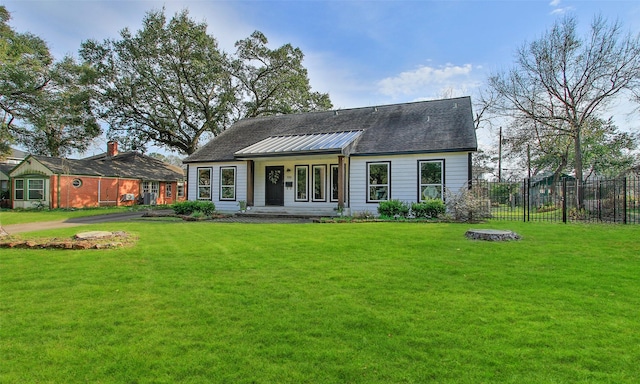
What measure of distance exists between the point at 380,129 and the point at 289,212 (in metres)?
6.24

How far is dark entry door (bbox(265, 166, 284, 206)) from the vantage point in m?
17.1

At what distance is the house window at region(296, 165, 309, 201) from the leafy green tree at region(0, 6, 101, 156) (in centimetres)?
2015

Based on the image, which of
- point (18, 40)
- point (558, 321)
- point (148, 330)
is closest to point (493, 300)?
point (558, 321)

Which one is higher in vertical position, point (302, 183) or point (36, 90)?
point (36, 90)

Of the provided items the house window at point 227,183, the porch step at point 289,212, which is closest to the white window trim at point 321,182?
the porch step at point 289,212

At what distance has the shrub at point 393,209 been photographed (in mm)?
13164

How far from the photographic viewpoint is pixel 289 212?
15117 mm

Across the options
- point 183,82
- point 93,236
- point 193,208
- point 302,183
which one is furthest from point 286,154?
point 183,82

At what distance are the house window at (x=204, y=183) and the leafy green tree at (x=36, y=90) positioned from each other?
48.6 ft

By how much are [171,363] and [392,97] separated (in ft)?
86.8

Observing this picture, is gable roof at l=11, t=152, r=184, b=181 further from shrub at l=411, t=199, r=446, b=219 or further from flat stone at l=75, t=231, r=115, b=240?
shrub at l=411, t=199, r=446, b=219

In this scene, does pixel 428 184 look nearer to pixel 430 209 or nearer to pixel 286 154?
pixel 430 209

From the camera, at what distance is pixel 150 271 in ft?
17.3

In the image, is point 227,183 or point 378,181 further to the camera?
point 227,183
